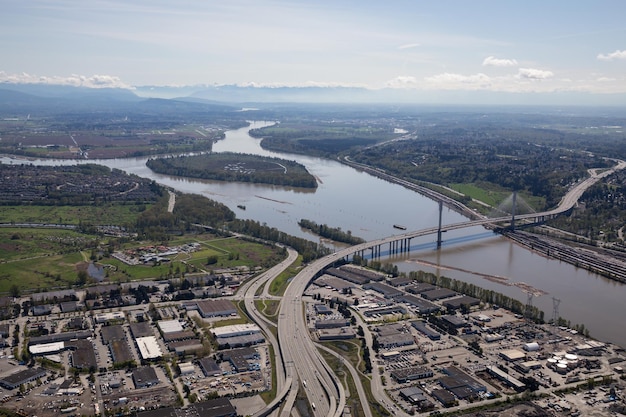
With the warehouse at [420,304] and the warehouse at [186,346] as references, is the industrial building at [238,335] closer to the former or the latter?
the warehouse at [186,346]

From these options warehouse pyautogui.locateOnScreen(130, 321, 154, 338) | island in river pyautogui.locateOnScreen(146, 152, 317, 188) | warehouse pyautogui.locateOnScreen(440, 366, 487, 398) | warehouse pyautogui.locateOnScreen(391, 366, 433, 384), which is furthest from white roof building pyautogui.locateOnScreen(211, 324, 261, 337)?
island in river pyautogui.locateOnScreen(146, 152, 317, 188)

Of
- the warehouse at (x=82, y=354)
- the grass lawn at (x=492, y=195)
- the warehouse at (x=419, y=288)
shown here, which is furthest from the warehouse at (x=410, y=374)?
the grass lawn at (x=492, y=195)

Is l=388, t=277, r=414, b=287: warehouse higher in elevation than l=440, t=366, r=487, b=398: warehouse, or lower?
higher

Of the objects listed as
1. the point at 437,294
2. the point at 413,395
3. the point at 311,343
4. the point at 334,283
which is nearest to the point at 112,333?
the point at 311,343

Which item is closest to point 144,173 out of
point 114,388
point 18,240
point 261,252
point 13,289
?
point 18,240

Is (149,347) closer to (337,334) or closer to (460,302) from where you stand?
(337,334)

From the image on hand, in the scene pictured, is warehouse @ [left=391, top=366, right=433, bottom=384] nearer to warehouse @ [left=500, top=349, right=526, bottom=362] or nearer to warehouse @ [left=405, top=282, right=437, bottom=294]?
warehouse @ [left=500, top=349, right=526, bottom=362]
